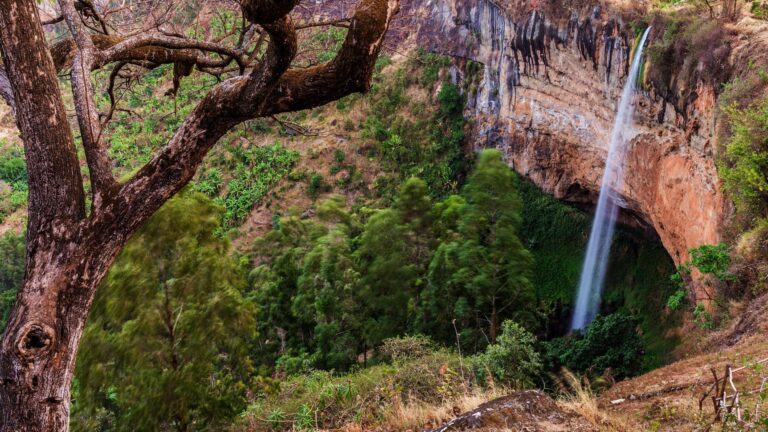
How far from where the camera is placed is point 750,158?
7.52 meters

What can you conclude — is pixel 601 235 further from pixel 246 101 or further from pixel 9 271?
pixel 9 271

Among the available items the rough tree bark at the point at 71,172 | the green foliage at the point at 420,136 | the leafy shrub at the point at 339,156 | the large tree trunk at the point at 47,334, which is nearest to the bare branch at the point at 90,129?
the rough tree bark at the point at 71,172

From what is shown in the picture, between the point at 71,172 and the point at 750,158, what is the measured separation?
26.3ft

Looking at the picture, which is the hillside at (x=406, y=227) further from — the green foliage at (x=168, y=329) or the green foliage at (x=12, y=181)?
the green foliage at (x=12, y=181)

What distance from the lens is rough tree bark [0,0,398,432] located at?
252cm

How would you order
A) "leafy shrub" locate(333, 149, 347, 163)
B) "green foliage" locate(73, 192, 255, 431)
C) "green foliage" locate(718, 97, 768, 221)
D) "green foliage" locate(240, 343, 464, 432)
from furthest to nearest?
"leafy shrub" locate(333, 149, 347, 163), "green foliage" locate(718, 97, 768, 221), "green foliage" locate(73, 192, 255, 431), "green foliage" locate(240, 343, 464, 432)

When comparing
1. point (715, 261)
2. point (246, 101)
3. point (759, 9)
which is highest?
point (759, 9)

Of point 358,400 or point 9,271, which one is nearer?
point 358,400

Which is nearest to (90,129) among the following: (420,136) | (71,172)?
(71,172)

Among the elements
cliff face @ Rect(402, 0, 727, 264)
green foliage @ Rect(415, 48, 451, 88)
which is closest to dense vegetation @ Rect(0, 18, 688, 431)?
green foliage @ Rect(415, 48, 451, 88)

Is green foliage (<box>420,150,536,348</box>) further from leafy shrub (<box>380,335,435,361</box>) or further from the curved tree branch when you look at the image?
the curved tree branch

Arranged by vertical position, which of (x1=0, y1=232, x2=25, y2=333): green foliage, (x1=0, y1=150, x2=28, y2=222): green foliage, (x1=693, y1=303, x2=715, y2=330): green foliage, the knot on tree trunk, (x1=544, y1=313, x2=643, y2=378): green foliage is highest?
the knot on tree trunk

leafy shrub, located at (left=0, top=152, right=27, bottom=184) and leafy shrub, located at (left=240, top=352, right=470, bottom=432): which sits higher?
leafy shrub, located at (left=240, top=352, right=470, bottom=432)

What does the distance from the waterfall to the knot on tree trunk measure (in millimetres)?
13159
